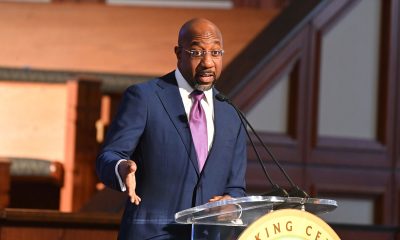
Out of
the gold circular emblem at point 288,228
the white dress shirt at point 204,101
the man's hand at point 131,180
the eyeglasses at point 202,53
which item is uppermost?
the eyeglasses at point 202,53

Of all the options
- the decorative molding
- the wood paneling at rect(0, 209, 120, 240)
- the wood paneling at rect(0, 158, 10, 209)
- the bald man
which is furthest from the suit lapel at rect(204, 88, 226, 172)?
the decorative molding

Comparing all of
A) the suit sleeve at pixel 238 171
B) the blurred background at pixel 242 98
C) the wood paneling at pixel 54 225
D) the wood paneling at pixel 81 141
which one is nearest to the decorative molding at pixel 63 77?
the blurred background at pixel 242 98

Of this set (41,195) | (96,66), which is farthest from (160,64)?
(41,195)

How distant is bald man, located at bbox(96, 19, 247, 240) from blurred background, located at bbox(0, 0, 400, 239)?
0.94m

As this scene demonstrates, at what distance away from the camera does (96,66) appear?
4242 mm

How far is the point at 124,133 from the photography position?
6.23ft

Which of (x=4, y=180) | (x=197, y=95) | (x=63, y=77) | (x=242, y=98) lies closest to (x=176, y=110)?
(x=197, y=95)

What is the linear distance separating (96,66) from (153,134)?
2.35 metres

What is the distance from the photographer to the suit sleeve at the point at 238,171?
1.96 metres

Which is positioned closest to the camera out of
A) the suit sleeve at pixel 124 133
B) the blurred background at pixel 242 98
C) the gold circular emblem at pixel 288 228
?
the gold circular emblem at pixel 288 228

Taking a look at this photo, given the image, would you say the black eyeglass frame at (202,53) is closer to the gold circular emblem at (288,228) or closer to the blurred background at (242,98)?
the gold circular emblem at (288,228)

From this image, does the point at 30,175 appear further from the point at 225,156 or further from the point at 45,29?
the point at 225,156

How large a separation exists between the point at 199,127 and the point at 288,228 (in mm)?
270

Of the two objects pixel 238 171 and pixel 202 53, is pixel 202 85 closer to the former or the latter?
pixel 202 53
